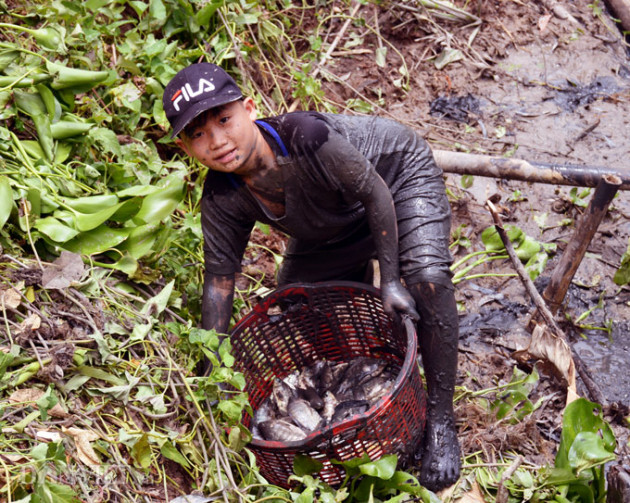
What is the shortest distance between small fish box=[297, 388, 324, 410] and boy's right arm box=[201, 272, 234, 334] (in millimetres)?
448

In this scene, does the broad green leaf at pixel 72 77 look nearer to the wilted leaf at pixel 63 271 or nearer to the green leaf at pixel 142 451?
the wilted leaf at pixel 63 271

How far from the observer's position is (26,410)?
2.11 metres

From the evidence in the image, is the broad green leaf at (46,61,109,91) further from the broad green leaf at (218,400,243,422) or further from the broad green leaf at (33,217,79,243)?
the broad green leaf at (218,400,243,422)

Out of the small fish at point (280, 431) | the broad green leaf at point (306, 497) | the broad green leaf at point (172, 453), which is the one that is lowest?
the small fish at point (280, 431)

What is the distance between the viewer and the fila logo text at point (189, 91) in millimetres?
2166

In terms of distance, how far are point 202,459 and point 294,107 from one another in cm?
215

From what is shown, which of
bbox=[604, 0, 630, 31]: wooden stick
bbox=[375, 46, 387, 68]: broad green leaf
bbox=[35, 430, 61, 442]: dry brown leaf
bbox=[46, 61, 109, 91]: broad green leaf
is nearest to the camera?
bbox=[35, 430, 61, 442]: dry brown leaf

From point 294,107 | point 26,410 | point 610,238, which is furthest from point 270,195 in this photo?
point 610,238

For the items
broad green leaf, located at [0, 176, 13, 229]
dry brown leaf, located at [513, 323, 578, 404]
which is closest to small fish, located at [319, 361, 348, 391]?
dry brown leaf, located at [513, 323, 578, 404]

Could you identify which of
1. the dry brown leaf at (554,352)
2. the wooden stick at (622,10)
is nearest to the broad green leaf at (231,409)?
the dry brown leaf at (554,352)

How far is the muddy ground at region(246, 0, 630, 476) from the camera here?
9.87 ft

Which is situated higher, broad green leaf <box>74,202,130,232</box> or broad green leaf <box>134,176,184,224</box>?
broad green leaf <box>74,202,130,232</box>

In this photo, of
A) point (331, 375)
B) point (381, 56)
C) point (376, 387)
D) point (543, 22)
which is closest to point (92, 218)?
point (331, 375)

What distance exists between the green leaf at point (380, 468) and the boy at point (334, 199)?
12.9 inches
